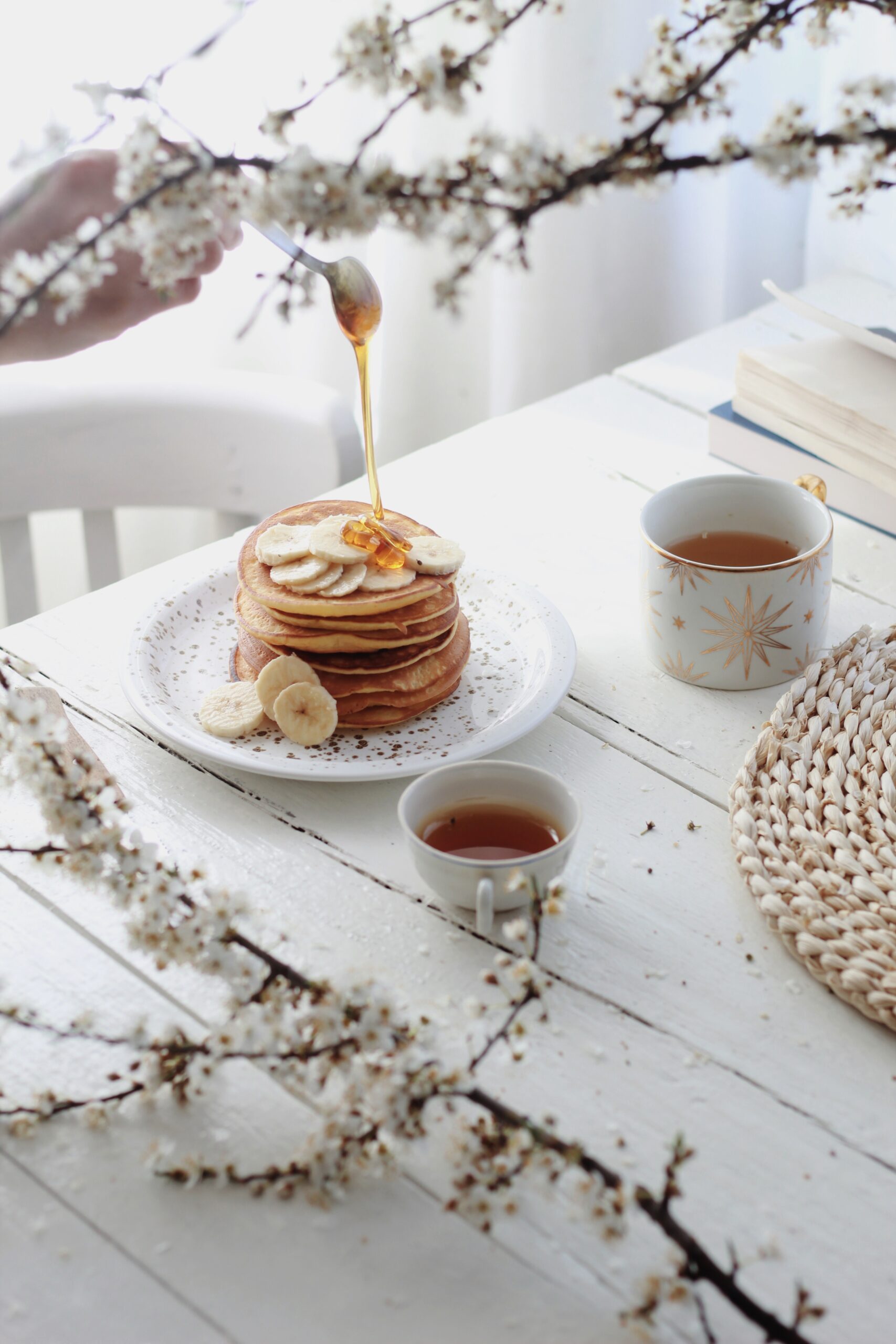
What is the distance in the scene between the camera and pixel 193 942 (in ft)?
2.05

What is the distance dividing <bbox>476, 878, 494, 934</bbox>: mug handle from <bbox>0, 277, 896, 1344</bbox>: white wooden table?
0.8 inches

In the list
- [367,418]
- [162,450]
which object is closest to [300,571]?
[367,418]

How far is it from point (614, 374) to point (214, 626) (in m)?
0.67

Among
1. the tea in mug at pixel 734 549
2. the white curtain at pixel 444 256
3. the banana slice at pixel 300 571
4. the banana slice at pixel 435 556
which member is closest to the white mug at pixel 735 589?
the tea in mug at pixel 734 549

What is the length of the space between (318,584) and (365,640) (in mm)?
52

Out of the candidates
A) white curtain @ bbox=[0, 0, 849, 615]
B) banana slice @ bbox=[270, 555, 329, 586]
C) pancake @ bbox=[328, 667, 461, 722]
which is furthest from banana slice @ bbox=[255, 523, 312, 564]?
white curtain @ bbox=[0, 0, 849, 615]

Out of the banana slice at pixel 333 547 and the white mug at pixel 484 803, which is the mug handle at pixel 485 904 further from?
the banana slice at pixel 333 547

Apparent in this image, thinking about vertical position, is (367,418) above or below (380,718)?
above

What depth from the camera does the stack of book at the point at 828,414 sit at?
1161 mm

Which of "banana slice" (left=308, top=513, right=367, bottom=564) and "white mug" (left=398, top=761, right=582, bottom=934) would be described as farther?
"banana slice" (left=308, top=513, right=367, bottom=564)

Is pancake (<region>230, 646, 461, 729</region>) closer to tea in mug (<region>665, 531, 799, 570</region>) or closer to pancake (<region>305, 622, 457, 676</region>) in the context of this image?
pancake (<region>305, 622, 457, 676</region>)

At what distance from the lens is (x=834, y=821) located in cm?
82

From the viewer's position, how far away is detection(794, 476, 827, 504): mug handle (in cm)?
108

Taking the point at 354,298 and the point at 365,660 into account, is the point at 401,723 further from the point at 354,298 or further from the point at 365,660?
the point at 354,298
